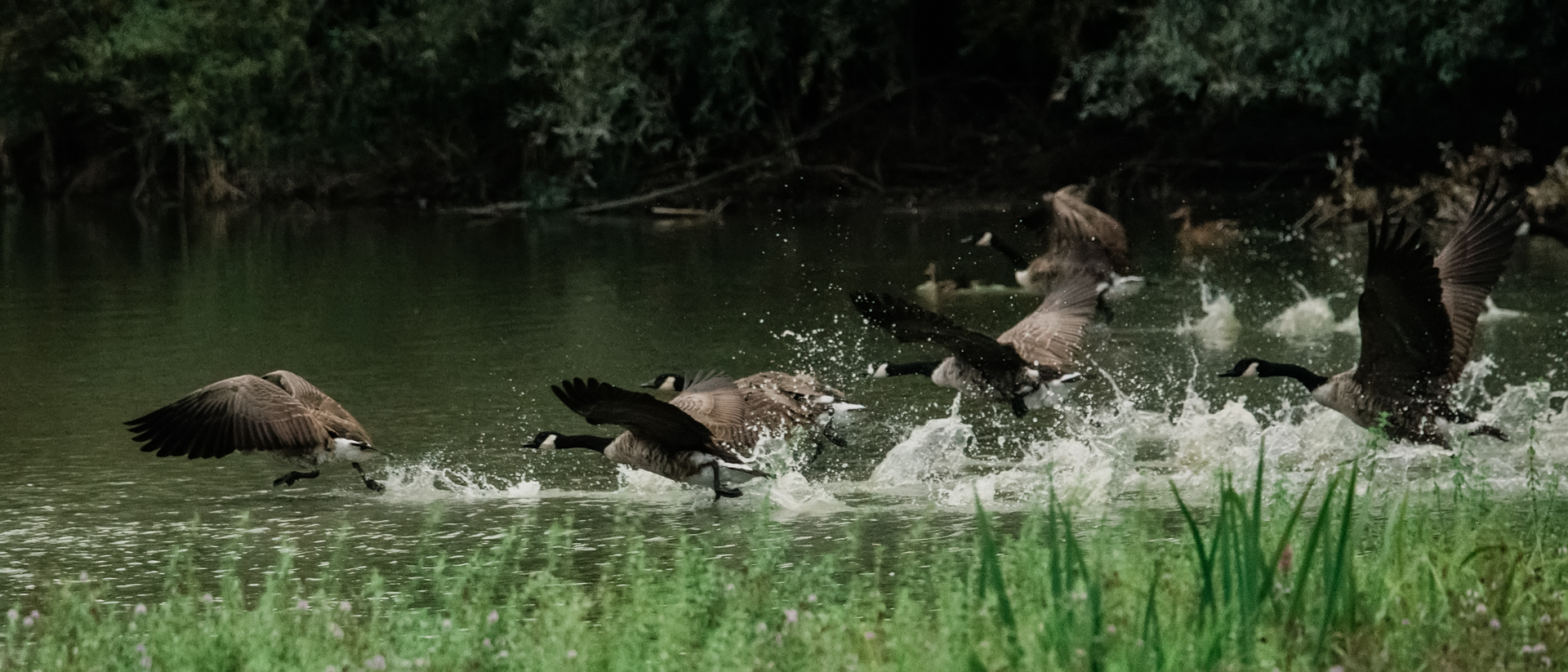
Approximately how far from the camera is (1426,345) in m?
8.74

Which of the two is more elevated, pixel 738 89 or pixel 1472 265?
pixel 738 89

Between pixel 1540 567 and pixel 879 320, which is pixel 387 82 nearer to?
pixel 879 320

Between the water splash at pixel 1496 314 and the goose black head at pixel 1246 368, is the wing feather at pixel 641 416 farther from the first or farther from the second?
the water splash at pixel 1496 314

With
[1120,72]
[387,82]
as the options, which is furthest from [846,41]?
[387,82]

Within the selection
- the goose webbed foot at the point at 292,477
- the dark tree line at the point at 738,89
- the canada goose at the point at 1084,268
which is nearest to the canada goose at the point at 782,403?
the goose webbed foot at the point at 292,477

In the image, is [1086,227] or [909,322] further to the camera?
[1086,227]

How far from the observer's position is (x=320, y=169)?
3378cm

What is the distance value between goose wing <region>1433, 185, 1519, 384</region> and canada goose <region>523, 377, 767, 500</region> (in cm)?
324

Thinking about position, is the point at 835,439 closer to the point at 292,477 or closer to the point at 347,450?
the point at 347,450

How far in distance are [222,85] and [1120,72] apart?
1488 centimetres

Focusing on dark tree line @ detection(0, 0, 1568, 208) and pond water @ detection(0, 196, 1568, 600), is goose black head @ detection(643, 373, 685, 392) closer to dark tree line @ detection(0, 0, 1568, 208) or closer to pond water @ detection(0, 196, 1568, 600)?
pond water @ detection(0, 196, 1568, 600)

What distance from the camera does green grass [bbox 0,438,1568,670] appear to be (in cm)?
521

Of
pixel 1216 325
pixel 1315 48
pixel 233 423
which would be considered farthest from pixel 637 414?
pixel 1315 48

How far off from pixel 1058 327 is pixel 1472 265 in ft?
7.59
